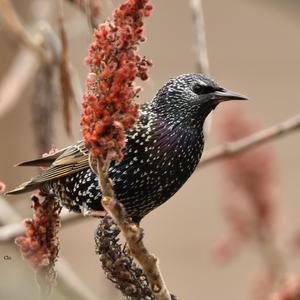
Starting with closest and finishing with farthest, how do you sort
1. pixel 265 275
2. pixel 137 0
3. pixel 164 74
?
pixel 137 0
pixel 265 275
pixel 164 74

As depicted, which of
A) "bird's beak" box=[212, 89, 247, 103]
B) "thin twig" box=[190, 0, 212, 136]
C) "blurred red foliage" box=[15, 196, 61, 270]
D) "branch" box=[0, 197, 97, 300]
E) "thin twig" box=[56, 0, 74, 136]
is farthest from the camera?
"thin twig" box=[190, 0, 212, 136]

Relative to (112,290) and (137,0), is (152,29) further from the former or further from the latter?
(137,0)

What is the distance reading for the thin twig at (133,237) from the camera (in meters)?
2.36

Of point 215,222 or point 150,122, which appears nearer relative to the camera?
point 150,122

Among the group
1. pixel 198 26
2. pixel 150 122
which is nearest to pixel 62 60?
pixel 150 122

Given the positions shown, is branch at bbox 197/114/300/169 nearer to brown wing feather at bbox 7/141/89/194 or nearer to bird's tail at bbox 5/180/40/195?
brown wing feather at bbox 7/141/89/194

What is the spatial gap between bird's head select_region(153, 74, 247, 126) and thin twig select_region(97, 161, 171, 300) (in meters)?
0.80

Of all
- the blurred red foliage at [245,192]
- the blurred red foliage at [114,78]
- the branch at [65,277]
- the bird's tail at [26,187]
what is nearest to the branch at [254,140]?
the blurred red foliage at [245,192]

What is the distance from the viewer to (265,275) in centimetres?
396

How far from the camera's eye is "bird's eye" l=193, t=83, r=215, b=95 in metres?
3.18

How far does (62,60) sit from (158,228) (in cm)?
500

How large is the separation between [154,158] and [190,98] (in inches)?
10.3

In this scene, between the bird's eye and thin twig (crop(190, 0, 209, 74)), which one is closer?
the bird's eye

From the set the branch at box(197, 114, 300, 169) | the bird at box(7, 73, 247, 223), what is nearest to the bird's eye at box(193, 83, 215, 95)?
the bird at box(7, 73, 247, 223)
